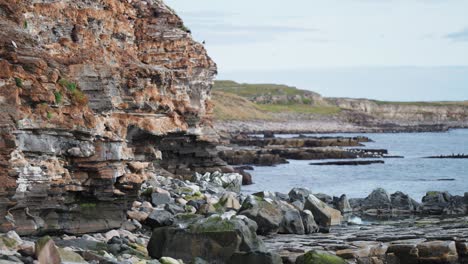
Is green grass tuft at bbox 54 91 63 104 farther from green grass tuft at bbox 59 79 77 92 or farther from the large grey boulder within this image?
the large grey boulder

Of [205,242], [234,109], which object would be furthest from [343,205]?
[234,109]

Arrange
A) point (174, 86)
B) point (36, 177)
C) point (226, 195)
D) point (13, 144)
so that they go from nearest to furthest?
point (13, 144)
point (36, 177)
point (226, 195)
point (174, 86)

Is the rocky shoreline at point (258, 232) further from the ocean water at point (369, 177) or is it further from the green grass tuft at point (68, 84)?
the ocean water at point (369, 177)

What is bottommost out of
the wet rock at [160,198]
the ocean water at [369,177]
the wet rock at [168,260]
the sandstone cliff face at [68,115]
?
the ocean water at [369,177]

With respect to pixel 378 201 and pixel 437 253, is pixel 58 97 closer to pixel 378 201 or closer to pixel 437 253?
pixel 437 253

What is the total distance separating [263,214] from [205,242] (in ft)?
26.8

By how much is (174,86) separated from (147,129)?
7.68 meters

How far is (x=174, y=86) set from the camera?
42.8m

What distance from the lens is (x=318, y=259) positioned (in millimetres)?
22859

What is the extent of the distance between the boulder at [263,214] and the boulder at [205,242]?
7.00 meters

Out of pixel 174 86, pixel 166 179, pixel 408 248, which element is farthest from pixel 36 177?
pixel 174 86

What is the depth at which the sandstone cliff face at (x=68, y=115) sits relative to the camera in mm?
22609

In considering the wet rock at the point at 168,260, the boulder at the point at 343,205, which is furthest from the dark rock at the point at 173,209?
the boulder at the point at 343,205

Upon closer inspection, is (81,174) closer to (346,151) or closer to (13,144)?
(13,144)
